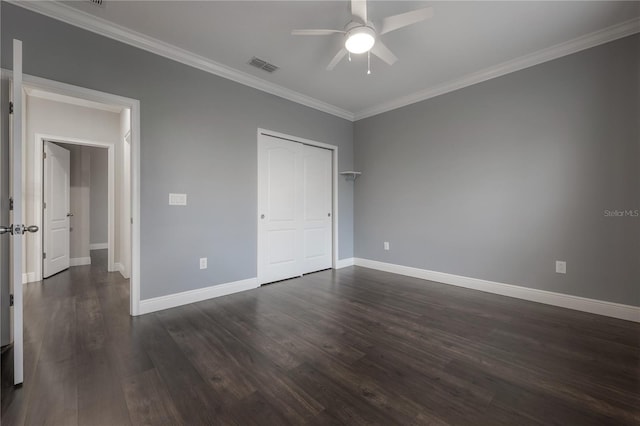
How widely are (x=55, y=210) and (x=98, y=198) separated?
2.88 m

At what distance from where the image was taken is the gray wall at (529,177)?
8.70 feet

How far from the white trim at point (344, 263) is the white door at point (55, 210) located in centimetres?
460

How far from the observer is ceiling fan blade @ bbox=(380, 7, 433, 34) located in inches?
75.2

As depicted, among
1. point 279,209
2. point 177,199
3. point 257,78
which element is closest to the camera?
point 177,199

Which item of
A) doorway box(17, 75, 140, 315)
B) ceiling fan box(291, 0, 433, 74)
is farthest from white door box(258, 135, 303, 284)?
ceiling fan box(291, 0, 433, 74)

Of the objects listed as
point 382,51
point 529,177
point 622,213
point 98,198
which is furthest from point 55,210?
point 622,213

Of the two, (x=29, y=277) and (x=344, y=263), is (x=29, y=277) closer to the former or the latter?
(x=29, y=277)

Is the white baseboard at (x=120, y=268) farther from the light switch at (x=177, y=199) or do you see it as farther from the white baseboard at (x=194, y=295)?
the light switch at (x=177, y=199)

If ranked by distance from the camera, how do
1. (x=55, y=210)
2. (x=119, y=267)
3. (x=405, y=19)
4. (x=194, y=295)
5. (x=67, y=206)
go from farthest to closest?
(x=67, y=206)
(x=119, y=267)
(x=55, y=210)
(x=194, y=295)
(x=405, y=19)

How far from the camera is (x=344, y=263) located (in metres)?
4.96

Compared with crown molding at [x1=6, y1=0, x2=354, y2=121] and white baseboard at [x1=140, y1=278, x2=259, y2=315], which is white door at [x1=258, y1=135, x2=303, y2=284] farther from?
crown molding at [x1=6, y1=0, x2=354, y2=121]

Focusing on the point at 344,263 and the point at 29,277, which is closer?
the point at 29,277

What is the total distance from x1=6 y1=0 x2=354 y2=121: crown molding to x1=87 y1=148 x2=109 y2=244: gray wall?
5.54 meters

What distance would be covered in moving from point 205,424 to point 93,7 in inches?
132
